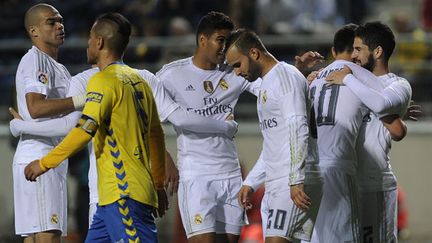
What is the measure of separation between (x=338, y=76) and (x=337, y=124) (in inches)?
15.9

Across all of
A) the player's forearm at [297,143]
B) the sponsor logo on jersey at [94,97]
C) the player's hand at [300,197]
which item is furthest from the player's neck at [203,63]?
the sponsor logo on jersey at [94,97]

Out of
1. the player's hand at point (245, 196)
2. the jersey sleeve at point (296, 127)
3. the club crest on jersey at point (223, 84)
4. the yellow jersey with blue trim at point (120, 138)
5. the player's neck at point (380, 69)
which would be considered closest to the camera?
the yellow jersey with blue trim at point (120, 138)

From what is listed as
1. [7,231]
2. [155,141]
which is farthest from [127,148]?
[7,231]

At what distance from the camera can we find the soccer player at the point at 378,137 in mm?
8867

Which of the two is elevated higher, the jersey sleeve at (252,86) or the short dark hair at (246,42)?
the short dark hair at (246,42)

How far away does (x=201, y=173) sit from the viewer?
9.82 meters

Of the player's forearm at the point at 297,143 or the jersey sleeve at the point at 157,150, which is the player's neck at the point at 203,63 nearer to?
the jersey sleeve at the point at 157,150

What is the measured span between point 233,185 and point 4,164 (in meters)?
6.63

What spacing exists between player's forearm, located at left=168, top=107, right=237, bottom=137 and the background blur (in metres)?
5.53

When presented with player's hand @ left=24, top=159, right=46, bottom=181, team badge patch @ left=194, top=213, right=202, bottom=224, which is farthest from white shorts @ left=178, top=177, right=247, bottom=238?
player's hand @ left=24, top=159, right=46, bottom=181

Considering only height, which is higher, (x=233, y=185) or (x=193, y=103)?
(x=193, y=103)

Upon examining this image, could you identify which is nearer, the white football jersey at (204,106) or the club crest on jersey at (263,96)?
the club crest on jersey at (263,96)

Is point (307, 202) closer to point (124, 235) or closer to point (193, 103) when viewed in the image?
point (124, 235)

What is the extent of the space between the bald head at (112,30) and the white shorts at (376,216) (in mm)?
2489
